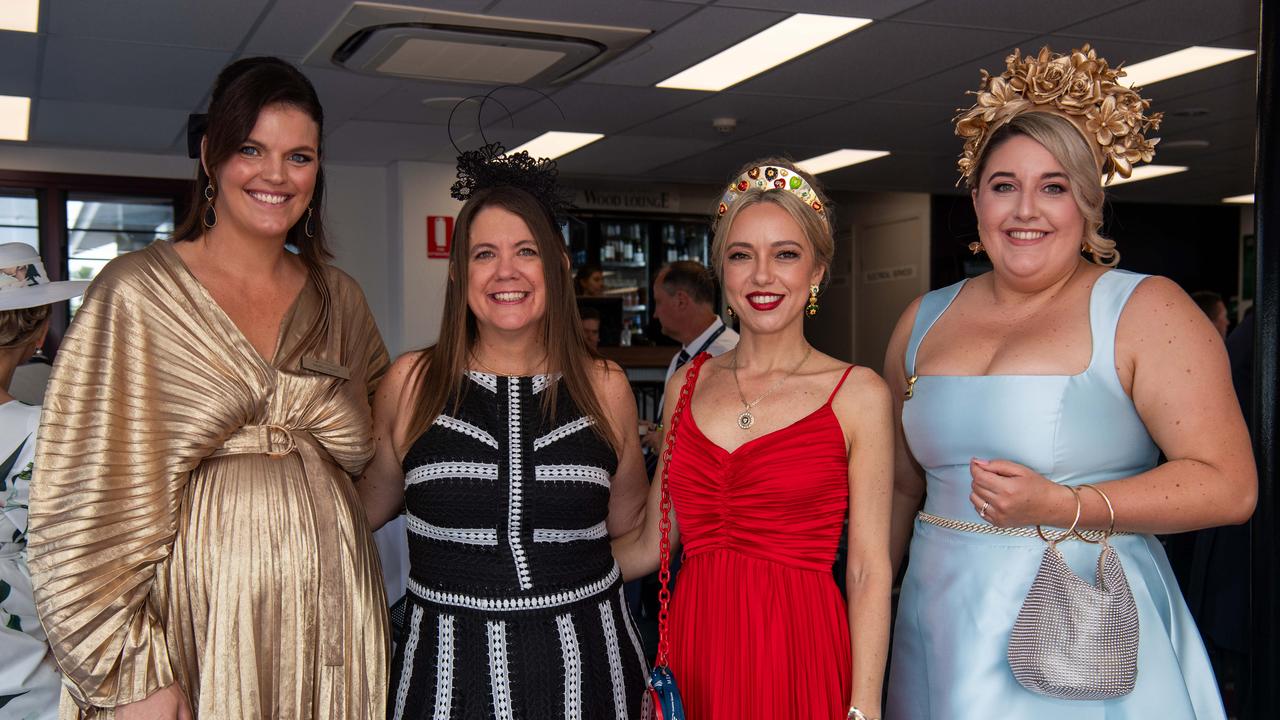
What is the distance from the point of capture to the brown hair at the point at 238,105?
6.78ft

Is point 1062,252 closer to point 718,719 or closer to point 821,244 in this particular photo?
point 821,244

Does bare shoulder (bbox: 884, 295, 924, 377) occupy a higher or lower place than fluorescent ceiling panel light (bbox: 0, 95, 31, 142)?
lower

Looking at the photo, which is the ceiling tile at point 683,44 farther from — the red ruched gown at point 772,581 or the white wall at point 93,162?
the white wall at point 93,162

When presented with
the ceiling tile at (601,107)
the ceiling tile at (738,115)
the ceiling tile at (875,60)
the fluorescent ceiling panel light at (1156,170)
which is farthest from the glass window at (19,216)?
the fluorescent ceiling panel light at (1156,170)

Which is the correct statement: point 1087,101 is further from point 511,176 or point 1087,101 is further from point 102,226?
point 102,226

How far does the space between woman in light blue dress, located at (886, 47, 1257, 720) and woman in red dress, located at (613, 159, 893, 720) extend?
13cm

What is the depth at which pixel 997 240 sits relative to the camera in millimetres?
2057

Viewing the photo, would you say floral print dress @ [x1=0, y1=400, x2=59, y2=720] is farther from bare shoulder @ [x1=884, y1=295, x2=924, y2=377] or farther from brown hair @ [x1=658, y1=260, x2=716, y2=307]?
brown hair @ [x1=658, y1=260, x2=716, y2=307]

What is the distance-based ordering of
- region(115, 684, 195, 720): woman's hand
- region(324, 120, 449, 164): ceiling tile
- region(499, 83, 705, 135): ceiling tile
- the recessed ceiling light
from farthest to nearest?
1. the recessed ceiling light
2. region(324, 120, 449, 164): ceiling tile
3. region(499, 83, 705, 135): ceiling tile
4. region(115, 684, 195, 720): woman's hand

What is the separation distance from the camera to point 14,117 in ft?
23.8

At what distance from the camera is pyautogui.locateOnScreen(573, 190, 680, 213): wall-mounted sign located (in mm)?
11453

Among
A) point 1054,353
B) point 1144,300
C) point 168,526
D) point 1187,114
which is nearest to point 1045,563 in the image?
point 1054,353

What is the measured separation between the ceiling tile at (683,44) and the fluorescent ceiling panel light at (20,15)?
2.64 m

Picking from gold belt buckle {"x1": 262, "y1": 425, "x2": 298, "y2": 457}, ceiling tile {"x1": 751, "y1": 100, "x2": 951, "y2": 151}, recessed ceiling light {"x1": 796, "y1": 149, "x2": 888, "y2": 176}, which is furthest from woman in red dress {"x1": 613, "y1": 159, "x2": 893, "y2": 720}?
recessed ceiling light {"x1": 796, "y1": 149, "x2": 888, "y2": 176}
